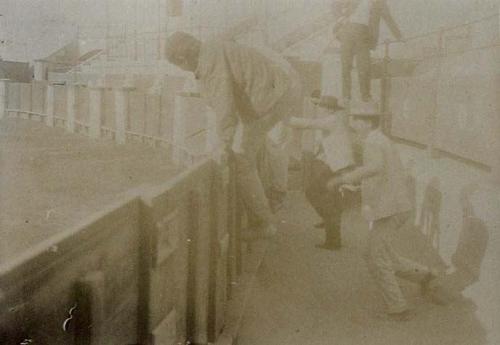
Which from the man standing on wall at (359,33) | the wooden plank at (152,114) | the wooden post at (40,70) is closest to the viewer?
the man standing on wall at (359,33)

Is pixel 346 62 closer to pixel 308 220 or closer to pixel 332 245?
pixel 308 220

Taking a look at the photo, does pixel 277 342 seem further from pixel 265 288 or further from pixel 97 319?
pixel 97 319

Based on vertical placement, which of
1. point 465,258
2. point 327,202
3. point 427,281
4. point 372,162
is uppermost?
point 372,162

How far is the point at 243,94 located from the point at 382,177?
3.14 feet

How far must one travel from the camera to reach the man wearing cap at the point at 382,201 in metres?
3.03

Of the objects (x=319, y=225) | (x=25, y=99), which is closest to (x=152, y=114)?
(x=25, y=99)

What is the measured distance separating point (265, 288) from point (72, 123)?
16.4 m

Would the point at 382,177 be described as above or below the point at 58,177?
above

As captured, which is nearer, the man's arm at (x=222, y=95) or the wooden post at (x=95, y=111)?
the man's arm at (x=222, y=95)

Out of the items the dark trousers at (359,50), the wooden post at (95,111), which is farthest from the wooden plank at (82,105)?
the dark trousers at (359,50)

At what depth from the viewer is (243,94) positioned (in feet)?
11.4

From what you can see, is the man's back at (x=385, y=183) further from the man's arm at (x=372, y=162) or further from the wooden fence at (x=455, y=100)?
the wooden fence at (x=455, y=100)

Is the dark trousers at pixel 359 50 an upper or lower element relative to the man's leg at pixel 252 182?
upper

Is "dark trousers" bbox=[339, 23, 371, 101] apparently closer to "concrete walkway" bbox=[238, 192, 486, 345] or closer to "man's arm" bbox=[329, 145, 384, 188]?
"concrete walkway" bbox=[238, 192, 486, 345]
